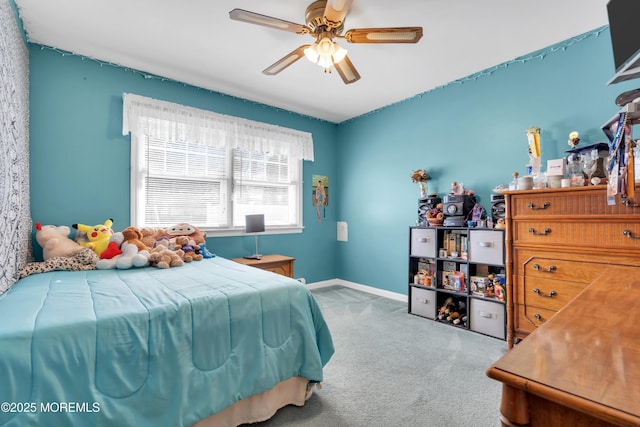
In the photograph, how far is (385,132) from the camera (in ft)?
13.6

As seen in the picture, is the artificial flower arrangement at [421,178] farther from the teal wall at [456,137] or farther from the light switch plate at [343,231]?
the light switch plate at [343,231]

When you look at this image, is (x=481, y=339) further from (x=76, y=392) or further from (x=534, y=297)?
(x=76, y=392)

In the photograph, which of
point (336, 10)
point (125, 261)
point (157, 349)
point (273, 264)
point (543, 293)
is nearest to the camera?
point (157, 349)

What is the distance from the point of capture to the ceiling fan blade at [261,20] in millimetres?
1784

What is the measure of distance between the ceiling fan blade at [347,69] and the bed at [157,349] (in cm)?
171

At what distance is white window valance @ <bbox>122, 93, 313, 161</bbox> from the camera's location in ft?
10.0

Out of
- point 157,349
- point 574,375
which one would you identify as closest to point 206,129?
point 157,349

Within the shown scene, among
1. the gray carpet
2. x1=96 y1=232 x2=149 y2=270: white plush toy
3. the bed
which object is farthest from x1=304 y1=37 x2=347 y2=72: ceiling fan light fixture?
the gray carpet

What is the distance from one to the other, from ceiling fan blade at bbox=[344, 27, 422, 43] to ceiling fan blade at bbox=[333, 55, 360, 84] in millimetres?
278

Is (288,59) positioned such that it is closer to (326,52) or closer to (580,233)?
(326,52)

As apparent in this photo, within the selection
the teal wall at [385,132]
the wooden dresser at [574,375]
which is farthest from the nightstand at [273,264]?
the wooden dresser at [574,375]

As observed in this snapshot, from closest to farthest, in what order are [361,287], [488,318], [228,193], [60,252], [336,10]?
1. [336,10]
2. [60,252]
3. [488,318]
4. [228,193]
5. [361,287]

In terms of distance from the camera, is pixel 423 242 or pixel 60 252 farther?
pixel 423 242

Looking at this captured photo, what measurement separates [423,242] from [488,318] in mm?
946
